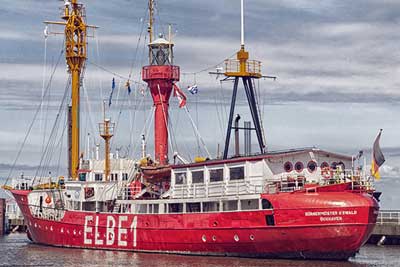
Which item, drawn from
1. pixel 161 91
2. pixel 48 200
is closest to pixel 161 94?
pixel 161 91

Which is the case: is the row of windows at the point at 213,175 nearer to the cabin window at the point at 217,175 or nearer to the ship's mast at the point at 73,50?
the cabin window at the point at 217,175

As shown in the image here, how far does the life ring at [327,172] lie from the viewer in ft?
194

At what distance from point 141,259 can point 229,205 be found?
23.2 feet

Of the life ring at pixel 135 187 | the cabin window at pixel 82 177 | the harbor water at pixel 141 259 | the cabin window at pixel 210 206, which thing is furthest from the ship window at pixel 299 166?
the cabin window at pixel 82 177

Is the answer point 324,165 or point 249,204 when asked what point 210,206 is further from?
point 324,165

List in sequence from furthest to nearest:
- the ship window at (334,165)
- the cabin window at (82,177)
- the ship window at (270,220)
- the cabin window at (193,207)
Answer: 1. the cabin window at (82,177)
2. the cabin window at (193,207)
3. the ship window at (334,165)
4. the ship window at (270,220)

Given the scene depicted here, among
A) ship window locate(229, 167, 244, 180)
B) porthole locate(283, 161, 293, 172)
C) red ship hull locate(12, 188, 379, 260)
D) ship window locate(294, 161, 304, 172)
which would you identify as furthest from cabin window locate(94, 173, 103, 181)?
ship window locate(294, 161, 304, 172)

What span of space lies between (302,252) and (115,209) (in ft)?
58.7

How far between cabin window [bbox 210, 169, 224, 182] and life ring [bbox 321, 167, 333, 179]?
698cm

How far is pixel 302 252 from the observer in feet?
187

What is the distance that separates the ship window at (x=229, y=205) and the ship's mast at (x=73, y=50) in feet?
72.3

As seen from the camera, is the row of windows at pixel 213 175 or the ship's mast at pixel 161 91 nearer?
the row of windows at pixel 213 175

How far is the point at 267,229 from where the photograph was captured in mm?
57406

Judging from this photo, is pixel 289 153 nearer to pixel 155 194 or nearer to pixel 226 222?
pixel 226 222
